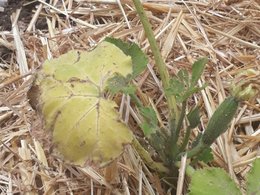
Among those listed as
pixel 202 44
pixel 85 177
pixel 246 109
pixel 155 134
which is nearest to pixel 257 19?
pixel 202 44

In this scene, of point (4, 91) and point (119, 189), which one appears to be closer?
point (119, 189)

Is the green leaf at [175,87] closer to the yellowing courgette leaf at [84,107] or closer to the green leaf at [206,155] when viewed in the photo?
the yellowing courgette leaf at [84,107]

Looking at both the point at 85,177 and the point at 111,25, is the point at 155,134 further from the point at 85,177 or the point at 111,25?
the point at 111,25

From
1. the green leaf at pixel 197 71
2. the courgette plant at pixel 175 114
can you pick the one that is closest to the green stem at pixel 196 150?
the courgette plant at pixel 175 114

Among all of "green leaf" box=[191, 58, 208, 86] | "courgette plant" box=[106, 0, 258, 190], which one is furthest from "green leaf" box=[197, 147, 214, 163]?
"green leaf" box=[191, 58, 208, 86]

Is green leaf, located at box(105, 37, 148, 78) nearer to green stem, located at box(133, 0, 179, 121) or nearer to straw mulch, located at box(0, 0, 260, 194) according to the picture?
green stem, located at box(133, 0, 179, 121)

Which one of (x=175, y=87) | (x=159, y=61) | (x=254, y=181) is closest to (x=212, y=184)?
(x=254, y=181)
